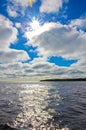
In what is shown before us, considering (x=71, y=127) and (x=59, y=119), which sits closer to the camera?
(x=71, y=127)

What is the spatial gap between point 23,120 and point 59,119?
460cm

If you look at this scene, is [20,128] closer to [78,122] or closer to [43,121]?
[43,121]

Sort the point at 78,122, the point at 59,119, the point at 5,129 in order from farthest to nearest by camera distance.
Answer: the point at 59,119 → the point at 78,122 → the point at 5,129

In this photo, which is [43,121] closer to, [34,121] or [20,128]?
[34,121]

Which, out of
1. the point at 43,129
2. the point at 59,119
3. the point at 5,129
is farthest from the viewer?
the point at 59,119

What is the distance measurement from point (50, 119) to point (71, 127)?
4515 millimetres

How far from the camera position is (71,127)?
2058 cm

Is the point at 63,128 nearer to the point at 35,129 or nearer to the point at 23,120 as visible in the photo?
the point at 35,129

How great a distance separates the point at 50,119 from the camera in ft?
80.6

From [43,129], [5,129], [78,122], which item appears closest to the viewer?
[5,129]

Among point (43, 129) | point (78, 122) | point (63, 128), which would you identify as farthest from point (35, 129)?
point (78, 122)

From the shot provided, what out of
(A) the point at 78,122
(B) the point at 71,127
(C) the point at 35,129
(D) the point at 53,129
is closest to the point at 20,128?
(C) the point at 35,129

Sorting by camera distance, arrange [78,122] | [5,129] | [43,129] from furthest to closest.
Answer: [78,122] → [43,129] → [5,129]

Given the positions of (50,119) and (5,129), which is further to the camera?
(50,119)
